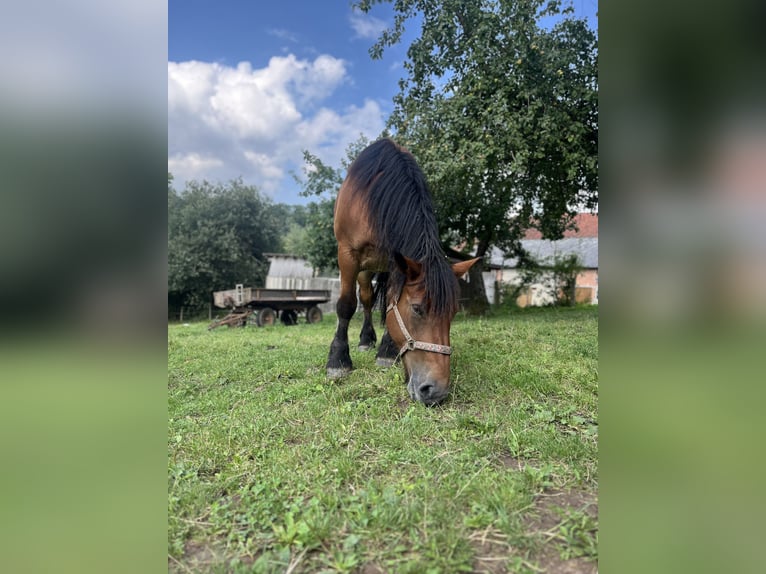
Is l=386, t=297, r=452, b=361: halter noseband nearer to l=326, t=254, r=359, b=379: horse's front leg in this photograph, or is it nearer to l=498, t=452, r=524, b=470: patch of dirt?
l=498, t=452, r=524, b=470: patch of dirt

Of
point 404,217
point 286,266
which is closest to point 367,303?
point 404,217

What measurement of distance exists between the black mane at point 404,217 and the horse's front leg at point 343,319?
29.0 inches

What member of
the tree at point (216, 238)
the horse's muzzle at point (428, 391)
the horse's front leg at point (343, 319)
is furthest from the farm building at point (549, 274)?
the tree at point (216, 238)

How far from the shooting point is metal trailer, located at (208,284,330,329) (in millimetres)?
12273

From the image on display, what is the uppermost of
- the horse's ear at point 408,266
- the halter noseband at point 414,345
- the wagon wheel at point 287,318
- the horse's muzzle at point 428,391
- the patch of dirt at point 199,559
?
the horse's ear at point 408,266

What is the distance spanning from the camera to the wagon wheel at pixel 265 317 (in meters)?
12.5

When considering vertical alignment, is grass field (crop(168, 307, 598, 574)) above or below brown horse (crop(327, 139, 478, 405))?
below
